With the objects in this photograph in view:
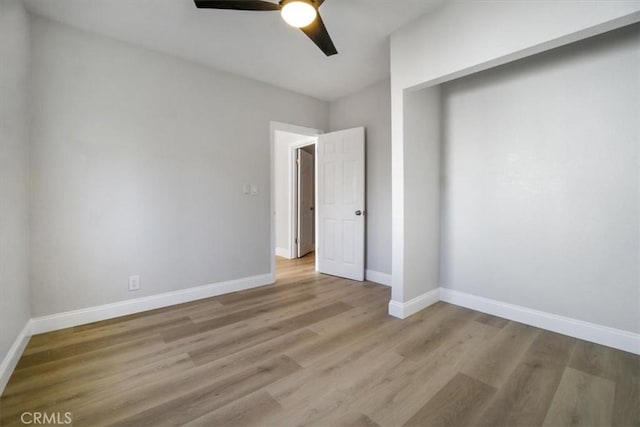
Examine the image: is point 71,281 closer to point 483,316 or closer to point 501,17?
point 483,316

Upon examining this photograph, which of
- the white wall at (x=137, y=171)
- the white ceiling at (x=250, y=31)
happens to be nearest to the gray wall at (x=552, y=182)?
the white ceiling at (x=250, y=31)

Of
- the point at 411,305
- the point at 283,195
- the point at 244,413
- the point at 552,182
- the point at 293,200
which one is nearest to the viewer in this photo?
the point at 244,413

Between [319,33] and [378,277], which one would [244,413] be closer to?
[319,33]

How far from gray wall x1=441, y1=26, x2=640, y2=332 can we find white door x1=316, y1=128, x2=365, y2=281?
47.2 inches

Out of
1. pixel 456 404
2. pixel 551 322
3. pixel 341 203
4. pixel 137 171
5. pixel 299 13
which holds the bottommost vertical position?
pixel 456 404

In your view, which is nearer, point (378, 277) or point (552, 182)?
point (552, 182)

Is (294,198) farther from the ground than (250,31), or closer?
closer

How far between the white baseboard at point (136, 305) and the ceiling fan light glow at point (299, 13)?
9.09 feet

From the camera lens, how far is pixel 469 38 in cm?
215

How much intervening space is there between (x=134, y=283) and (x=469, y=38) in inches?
143

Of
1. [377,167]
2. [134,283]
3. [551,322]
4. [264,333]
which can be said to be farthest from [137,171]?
[551,322]

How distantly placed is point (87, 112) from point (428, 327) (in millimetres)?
3569

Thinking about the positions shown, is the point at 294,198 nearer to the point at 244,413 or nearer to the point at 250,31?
the point at 250,31

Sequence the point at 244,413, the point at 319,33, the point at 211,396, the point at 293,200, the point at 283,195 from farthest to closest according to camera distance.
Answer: the point at 283,195 < the point at 293,200 < the point at 319,33 < the point at 211,396 < the point at 244,413
